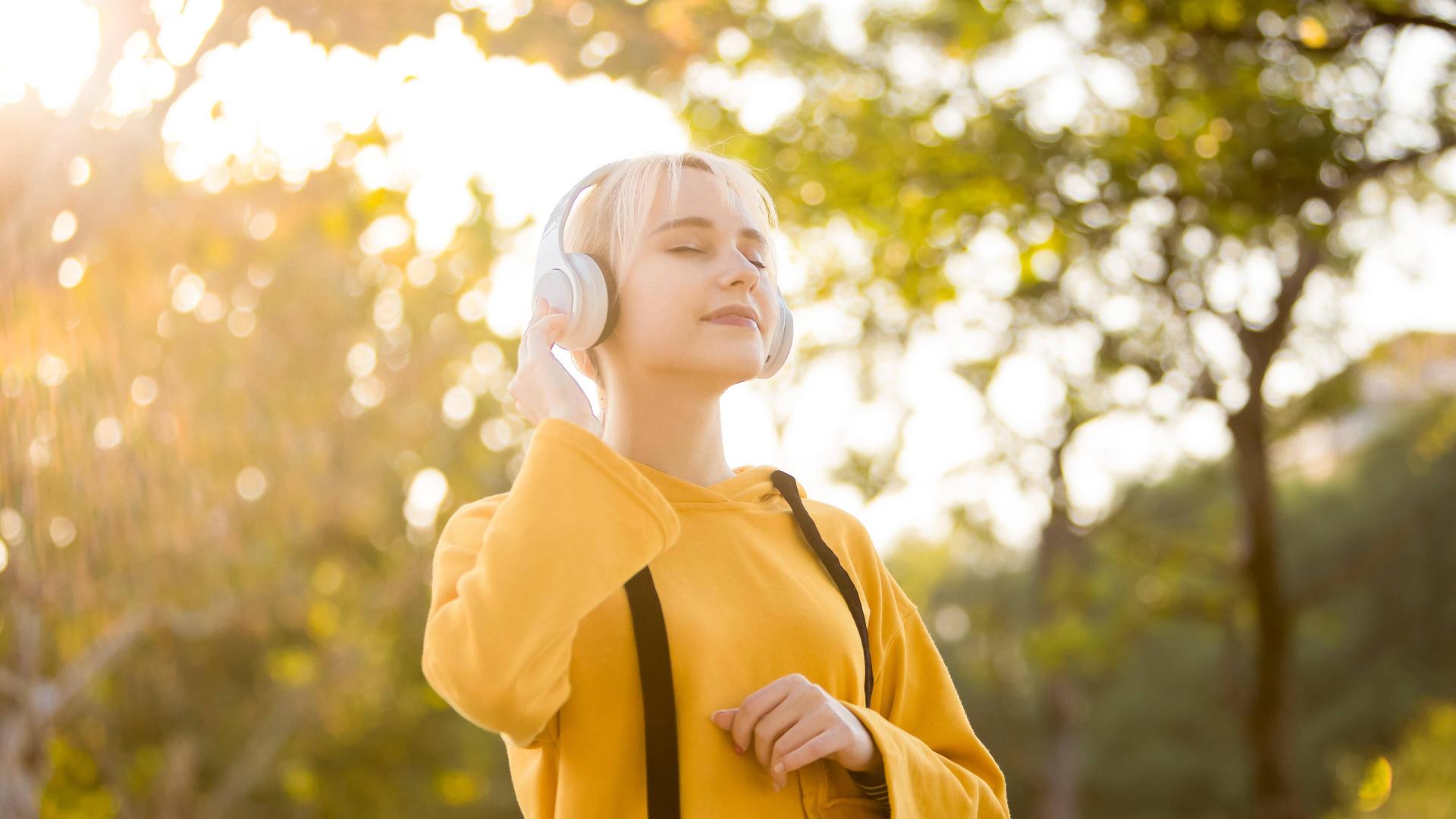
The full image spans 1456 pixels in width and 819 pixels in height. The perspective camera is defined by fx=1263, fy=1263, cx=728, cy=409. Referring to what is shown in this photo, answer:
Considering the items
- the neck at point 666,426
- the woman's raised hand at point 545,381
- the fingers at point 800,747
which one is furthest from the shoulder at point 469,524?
the fingers at point 800,747

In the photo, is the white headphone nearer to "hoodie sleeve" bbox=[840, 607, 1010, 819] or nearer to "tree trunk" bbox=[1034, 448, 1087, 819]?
"hoodie sleeve" bbox=[840, 607, 1010, 819]

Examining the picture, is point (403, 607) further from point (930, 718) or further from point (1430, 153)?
point (930, 718)

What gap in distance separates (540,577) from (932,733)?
870 millimetres

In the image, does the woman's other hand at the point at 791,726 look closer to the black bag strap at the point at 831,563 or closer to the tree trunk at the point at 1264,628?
the black bag strap at the point at 831,563

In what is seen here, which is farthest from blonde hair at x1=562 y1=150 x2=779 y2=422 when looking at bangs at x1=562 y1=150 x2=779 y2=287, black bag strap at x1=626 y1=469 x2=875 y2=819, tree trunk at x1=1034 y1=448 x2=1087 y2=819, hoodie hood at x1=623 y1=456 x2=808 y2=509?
tree trunk at x1=1034 y1=448 x2=1087 y2=819

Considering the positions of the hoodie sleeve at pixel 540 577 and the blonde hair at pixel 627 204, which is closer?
the hoodie sleeve at pixel 540 577

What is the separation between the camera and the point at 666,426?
6.85ft

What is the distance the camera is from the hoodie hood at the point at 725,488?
2014 millimetres

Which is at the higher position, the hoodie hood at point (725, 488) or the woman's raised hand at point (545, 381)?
the woman's raised hand at point (545, 381)

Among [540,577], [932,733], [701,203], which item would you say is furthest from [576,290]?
[932,733]

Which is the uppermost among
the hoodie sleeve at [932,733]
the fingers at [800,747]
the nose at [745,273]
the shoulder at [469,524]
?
the nose at [745,273]

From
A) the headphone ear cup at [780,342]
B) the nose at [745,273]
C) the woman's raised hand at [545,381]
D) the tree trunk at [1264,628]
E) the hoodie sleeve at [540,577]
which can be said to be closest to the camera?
the hoodie sleeve at [540,577]

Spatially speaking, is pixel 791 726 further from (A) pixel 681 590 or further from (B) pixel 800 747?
(A) pixel 681 590

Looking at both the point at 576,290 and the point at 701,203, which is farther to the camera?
the point at 701,203
